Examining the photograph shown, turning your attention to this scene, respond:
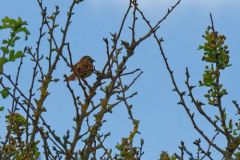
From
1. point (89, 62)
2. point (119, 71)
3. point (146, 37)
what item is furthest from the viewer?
point (89, 62)

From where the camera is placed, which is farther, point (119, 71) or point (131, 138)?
point (131, 138)

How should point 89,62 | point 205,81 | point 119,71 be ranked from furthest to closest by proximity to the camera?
point 89,62 < point 205,81 < point 119,71

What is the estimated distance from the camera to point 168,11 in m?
6.65

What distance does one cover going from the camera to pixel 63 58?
5688 millimetres

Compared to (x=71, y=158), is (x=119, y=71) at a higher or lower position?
higher

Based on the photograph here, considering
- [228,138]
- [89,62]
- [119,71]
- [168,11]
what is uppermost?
[89,62]

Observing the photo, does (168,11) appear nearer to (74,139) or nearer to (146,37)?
(146,37)

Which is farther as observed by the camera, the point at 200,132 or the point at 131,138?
the point at 131,138

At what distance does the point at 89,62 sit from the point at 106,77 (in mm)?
2061

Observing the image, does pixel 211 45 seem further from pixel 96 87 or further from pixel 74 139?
pixel 74 139

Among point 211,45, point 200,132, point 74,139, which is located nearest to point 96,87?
point 74,139

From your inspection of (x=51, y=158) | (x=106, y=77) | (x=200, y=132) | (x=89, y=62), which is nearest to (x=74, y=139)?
(x=51, y=158)

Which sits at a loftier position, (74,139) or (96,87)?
(96,87)

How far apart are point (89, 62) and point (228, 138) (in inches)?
110
